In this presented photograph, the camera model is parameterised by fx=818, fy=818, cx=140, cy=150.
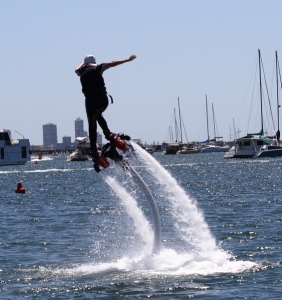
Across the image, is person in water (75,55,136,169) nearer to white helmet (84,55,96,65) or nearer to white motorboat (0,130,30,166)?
white helmet (84,55,96,65)

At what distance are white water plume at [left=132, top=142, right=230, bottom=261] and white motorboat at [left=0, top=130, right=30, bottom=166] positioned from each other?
85.1 meters

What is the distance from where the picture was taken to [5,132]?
107 metres

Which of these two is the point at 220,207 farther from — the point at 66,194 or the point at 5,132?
the point at 5,132

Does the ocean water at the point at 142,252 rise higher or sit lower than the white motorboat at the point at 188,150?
lower

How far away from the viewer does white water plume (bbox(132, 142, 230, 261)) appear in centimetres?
1639

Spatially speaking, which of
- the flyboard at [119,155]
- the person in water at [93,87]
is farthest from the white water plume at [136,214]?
the person in water at [93,87]

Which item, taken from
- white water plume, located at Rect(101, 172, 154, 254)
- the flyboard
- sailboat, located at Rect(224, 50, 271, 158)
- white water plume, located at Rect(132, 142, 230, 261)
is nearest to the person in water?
the flyboard

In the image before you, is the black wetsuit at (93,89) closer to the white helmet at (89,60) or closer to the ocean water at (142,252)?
the white helmet at (89,60)

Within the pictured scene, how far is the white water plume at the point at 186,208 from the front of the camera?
1639 cm

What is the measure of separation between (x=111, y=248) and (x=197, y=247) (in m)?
3.24

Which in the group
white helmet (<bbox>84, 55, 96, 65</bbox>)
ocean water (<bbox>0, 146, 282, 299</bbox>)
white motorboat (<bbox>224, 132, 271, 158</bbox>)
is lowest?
ocean water (<bbox>0, 146, 282, 299</bbox>)

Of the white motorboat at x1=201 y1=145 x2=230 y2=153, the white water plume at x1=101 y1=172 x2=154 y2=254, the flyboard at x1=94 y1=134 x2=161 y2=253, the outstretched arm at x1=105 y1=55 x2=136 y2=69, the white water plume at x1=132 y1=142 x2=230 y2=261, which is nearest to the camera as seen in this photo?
the outstretched arm at x1=105 y1=55 x2=136 y2=69

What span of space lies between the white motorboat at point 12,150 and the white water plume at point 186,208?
85143 mm

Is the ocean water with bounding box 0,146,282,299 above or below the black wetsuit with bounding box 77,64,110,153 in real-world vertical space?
below
